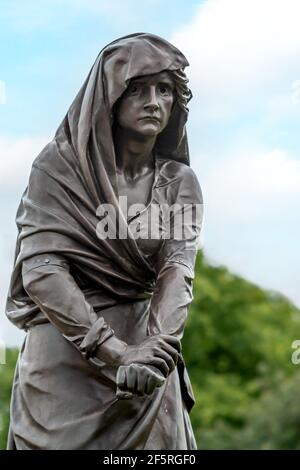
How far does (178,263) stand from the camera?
1138 centimetres

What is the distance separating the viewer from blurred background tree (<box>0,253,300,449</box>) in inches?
1586

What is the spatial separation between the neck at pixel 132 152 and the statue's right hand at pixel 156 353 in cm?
152

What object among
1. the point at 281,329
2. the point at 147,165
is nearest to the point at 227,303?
the point at 281,329

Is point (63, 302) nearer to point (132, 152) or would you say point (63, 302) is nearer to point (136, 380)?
point (136, 380)

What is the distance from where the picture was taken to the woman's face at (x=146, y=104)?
11.4 meters

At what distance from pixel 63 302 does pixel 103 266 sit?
46 cm

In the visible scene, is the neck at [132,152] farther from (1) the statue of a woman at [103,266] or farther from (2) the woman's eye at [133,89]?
(2) the woman's eye at [133,89]

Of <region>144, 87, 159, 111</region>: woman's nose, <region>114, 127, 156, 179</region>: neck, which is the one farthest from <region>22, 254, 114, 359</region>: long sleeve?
<region>144, 87, 159, 111</region>: woman's nose

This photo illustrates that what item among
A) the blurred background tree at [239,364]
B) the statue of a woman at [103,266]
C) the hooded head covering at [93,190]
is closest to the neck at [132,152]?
the statue of a woman at [103,266]

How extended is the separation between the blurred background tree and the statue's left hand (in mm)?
28266

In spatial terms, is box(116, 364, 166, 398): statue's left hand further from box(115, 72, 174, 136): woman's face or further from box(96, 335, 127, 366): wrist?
box(115, 72, 174, 136): woman's face

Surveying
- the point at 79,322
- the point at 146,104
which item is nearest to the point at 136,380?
the point at 79,322

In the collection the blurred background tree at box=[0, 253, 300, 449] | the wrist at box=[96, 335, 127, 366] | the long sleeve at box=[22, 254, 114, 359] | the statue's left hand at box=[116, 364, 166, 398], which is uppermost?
the long sleeve at box=[22, 254, 114, 359]

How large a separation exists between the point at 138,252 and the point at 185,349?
124 feet
